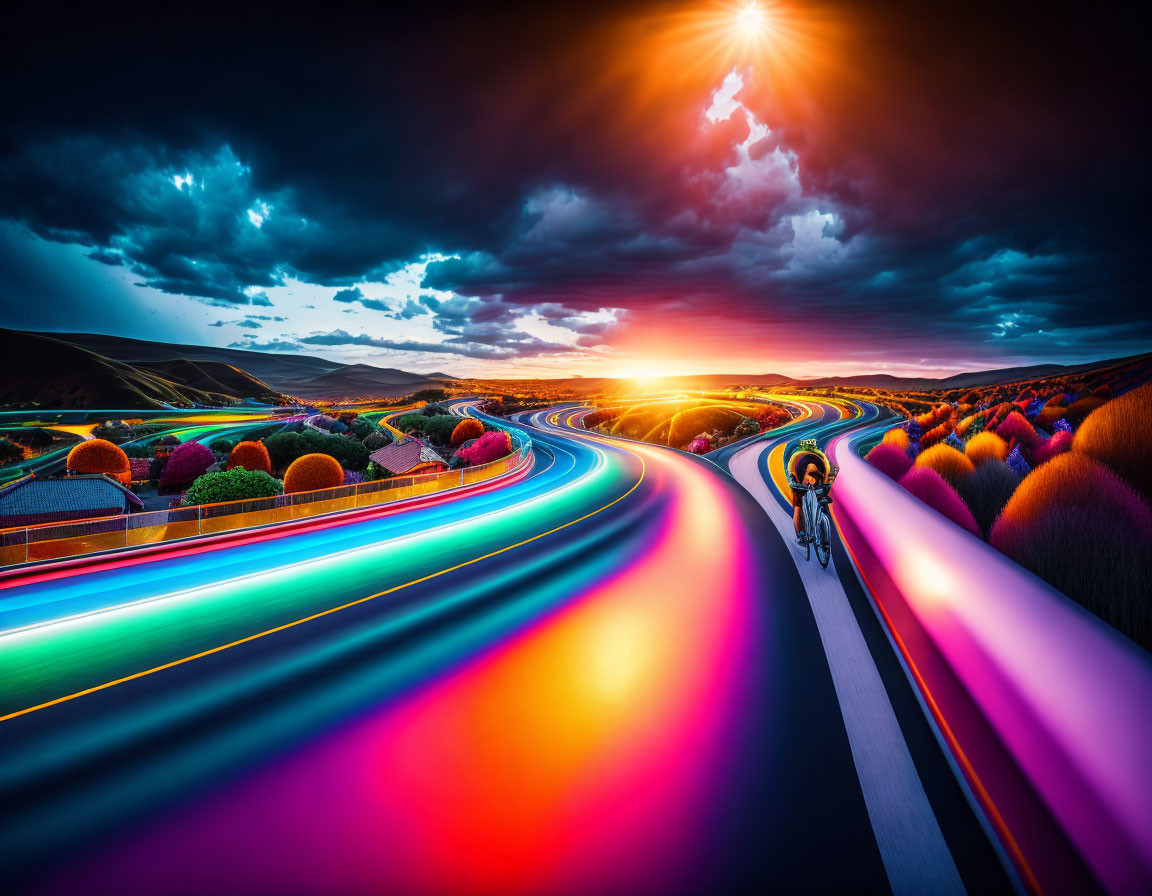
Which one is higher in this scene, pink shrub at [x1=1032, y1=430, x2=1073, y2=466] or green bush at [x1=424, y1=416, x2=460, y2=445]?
pink shrub at [x1=1032, y1=430, x2=1073, y2=466]

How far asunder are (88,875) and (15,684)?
4061 millimetres

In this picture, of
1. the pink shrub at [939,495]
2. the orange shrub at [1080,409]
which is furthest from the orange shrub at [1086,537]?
the orange shrub at [1080,409]

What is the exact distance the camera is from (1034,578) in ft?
11.0

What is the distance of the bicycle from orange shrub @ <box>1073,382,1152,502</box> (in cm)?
313

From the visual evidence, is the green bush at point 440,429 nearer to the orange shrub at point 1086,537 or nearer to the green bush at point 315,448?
the green bush at point 315,448

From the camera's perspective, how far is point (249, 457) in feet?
105

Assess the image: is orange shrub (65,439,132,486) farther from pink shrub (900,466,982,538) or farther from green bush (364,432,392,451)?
pink shrub (900,466,982,538)

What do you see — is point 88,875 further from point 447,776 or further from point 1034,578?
point 1034,578

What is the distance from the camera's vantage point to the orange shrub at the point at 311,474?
24.5 m

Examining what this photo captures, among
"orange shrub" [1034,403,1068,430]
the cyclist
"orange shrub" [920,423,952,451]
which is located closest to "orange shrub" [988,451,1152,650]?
the cyclist

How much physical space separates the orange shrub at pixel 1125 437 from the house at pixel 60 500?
114 ft

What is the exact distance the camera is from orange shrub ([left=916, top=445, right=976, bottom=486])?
24.9 ft

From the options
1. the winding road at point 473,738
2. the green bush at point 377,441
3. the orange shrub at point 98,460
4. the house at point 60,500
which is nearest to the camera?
the winding road at point 473,738

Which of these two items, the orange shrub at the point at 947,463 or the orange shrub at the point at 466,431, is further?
the orange shrub at the point at 466,431
